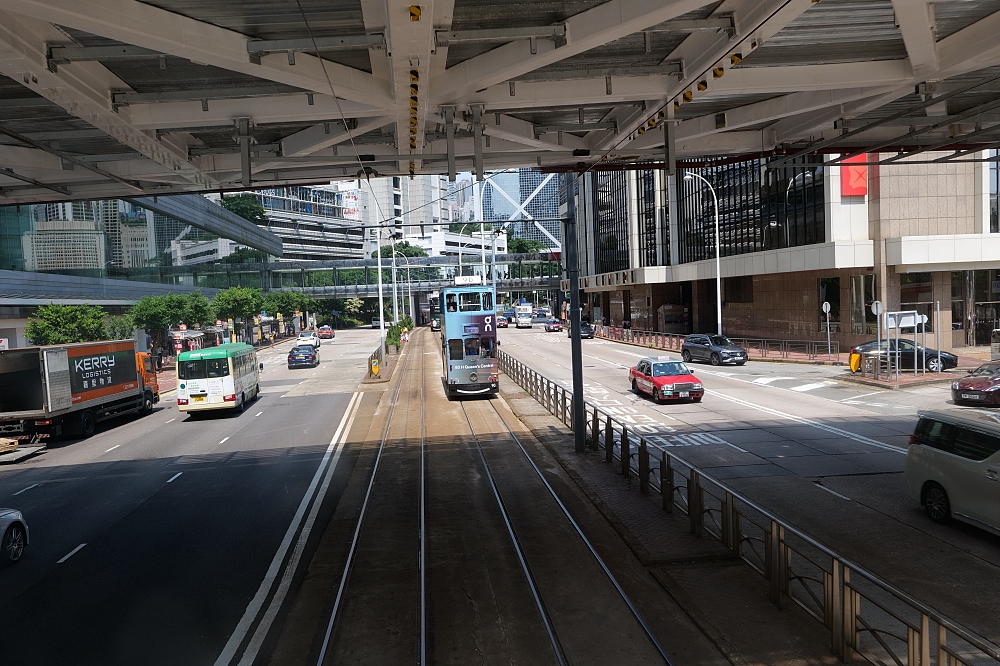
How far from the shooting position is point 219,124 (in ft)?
38.3

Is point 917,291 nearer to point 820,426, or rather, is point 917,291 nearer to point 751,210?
point 751,210

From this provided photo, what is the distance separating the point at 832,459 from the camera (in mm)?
16656

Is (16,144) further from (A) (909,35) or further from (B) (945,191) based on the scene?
(B) (945,191)

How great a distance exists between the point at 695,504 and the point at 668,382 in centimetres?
1516

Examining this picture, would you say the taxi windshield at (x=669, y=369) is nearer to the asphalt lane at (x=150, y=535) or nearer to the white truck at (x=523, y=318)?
the asphalt lane at (x=150, y=535)

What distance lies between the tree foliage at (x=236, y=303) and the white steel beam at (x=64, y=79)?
57.9m

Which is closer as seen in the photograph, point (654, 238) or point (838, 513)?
point (838, 513)

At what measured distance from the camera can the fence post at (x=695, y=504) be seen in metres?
11.2

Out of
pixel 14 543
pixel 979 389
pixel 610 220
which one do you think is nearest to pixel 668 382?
pixel 979 389

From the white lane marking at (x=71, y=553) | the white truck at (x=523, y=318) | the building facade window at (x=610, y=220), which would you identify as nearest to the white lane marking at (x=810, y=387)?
the white lane marking at (x=71, y=553)

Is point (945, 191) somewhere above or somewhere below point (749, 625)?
above

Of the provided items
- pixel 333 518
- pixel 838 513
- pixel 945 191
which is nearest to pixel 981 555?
pixel 838 513

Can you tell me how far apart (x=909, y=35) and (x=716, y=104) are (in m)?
3.96

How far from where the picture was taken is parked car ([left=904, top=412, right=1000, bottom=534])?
10391mm
